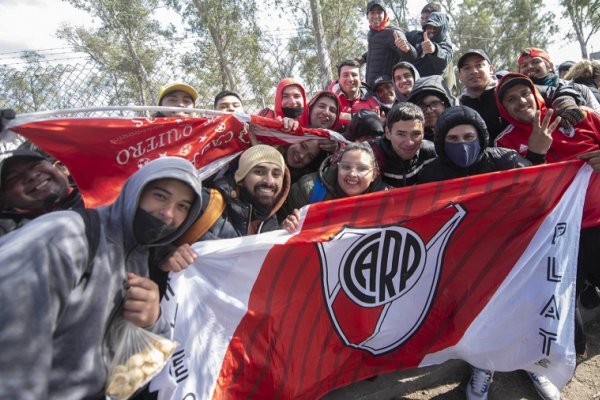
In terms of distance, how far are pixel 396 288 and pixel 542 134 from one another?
152 centimetres

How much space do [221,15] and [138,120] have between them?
16037mm

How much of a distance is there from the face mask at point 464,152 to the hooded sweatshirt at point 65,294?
185 cm

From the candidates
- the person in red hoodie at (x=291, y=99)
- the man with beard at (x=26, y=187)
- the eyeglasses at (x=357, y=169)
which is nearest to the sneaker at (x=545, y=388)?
the eyeglasses at (x=357, y=169)

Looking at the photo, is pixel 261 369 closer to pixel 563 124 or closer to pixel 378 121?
pixel 378 121

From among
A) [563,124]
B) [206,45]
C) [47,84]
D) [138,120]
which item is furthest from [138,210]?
[206,45]

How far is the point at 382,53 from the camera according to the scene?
17.5 ft

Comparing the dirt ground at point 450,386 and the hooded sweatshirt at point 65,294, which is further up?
the hooded sweatshirt at point 65,294

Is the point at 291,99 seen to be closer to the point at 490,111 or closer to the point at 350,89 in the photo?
the point at 350,89

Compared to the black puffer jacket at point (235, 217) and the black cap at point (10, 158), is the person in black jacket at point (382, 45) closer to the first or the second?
the black puffer jacket at point (235, 217)

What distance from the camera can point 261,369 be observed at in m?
2.26

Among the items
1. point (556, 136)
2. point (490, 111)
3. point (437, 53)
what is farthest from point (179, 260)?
point (437, 53)

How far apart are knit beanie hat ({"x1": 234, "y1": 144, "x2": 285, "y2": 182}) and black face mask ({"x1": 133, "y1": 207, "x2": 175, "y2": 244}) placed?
103 centimetres

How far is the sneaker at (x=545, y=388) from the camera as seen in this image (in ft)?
8.46

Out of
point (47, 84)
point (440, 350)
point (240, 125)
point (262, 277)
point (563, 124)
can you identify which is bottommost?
point (440, 350)
